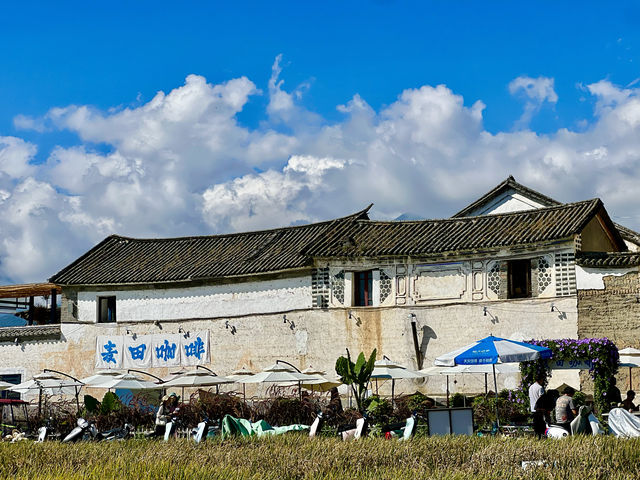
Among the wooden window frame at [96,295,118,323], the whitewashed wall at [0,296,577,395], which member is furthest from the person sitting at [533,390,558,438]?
the wooden window frame at [96,295,118,323]

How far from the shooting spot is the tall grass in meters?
10.1

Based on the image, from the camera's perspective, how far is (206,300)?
113 feet

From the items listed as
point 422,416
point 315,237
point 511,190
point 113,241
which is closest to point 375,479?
point 422,416

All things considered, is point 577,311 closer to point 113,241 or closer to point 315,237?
point 315,237

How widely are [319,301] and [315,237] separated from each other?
3928 millimetres

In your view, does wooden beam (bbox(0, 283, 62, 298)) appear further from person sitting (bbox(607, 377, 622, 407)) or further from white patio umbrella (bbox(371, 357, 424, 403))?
person sitting (bbox(607, 377, 622, 407))

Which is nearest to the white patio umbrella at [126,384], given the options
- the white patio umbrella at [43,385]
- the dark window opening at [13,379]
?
the white patio umbrella at [43,385]

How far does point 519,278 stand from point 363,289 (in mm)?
5542

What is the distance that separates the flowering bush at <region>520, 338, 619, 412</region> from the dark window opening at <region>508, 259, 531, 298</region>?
20.0 ft

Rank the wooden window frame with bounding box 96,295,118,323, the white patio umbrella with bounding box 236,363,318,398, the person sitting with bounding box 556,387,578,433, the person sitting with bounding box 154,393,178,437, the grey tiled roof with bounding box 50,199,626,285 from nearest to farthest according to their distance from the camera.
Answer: the person sitting with bounding box 556,387,578,433 → the person sitting with bounding box 154,393,178,437 → the white patio umbrella with bounding box 236,363,318,398 → the grey tiled roof with bounding box 50,199,626,285 → the wooden window frame with bounding box 96,295,118,323

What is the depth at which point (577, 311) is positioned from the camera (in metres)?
27.3

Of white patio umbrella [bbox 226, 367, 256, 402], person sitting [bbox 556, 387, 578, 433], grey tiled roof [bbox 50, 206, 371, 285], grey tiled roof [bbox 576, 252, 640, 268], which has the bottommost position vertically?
white patio umbrella [bbox 226, 367, 256, 402]

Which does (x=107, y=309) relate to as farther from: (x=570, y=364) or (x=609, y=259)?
(x=570, y=364)

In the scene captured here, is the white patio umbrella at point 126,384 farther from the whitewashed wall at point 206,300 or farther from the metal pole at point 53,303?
the metal pole at point 53,303
